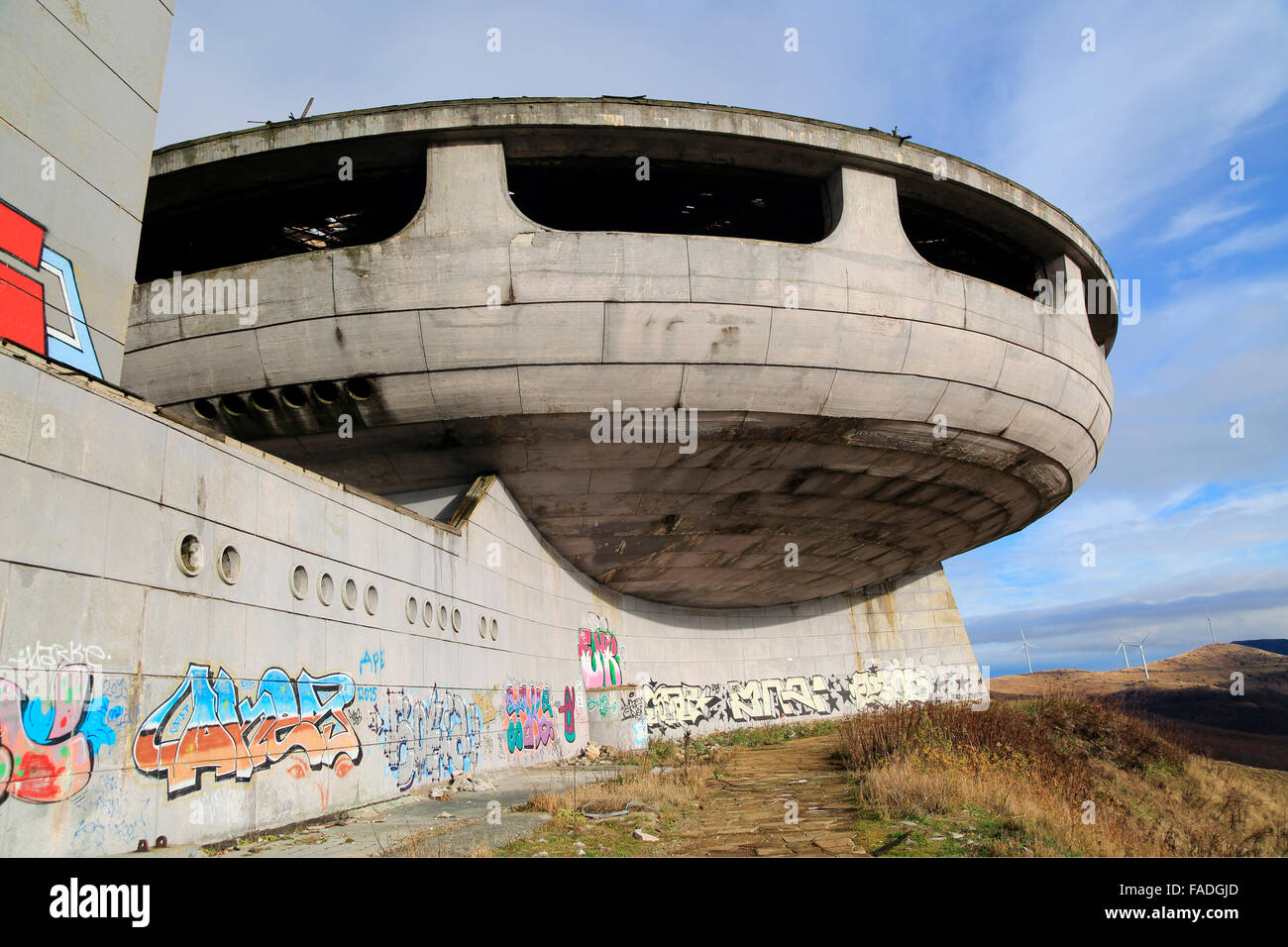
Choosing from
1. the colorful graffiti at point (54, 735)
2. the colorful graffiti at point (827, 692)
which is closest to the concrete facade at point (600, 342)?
the colorful graffiti at point (54, 735)

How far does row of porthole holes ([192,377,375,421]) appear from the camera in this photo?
642 inches

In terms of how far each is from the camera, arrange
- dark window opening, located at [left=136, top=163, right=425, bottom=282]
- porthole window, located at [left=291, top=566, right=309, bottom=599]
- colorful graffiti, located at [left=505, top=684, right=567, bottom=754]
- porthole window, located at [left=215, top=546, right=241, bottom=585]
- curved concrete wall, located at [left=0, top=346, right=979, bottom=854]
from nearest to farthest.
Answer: curved concrete wall, located at [left=0, top=346, right=979, bottom=854]
porthole window, located at [left=215, top=546, right=241, bottom=585]
porthole window, located at [left=291, top=566, right=309, bottom=599]
dark window opening, located at [left=136, top=163, right=425, bottom=282]
colorful graffiti, located at [left=505, top=684, right=567, bottom=754]

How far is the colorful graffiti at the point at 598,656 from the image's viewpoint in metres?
24.5

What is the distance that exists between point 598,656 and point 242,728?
1723 cm

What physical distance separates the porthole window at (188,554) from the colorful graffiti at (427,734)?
169 inches

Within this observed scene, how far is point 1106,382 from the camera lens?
24.0m

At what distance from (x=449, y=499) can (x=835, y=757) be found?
407 inches

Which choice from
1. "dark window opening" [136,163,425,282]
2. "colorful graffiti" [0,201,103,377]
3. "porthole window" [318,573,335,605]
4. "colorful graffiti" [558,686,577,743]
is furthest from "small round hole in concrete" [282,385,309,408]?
"colorful graffiti" [558,686,577,743]

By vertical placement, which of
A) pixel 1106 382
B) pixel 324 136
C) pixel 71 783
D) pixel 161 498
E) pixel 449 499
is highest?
pixel 324 136

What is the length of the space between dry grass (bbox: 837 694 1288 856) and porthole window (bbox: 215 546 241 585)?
A: 8479 millimetres

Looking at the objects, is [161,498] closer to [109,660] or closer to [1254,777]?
[109,660]

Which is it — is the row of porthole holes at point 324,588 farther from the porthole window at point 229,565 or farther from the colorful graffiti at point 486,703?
the colorful graffiti at point 486,703

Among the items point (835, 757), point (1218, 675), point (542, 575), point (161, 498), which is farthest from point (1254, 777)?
point (1218, 675)

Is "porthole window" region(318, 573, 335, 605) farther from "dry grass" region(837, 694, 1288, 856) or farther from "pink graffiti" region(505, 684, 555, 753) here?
"dry grass" region(837, 694, 1288, 856)
